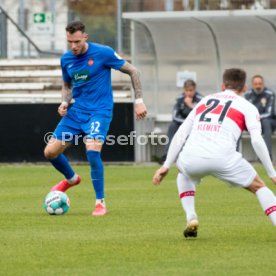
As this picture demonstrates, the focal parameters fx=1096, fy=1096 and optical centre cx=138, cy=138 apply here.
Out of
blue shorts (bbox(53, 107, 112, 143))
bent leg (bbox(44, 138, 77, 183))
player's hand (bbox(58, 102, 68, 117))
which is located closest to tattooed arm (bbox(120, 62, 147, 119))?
blue shorts (bbox(53, 107, 112, 143))

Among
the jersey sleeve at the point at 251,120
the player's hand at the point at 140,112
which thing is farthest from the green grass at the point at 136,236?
the player's hand at the point at 140,112

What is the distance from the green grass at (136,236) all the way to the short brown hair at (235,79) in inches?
54.4

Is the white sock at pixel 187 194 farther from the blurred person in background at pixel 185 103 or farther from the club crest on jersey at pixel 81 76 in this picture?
the blurred person in background at pixel 185 103

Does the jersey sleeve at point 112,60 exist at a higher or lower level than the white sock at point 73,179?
higher

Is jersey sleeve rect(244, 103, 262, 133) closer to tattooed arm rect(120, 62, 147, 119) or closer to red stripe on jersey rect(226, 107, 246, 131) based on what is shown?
red stripe on jersey rect(226, 107, 246, 131)

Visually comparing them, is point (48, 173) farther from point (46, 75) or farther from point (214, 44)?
point (46, 75)

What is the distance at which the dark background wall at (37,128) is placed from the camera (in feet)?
76.4

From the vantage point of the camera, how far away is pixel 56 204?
40.9ft

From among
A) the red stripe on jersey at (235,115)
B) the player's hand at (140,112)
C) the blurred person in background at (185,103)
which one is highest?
the red stripe on jersey at (235,115)

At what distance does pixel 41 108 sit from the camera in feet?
76.7

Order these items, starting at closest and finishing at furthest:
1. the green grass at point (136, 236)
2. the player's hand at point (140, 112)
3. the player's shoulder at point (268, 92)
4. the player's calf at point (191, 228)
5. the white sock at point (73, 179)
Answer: the green grass at point (136, 236), the player's calf at point (191, 228), the player's hand at point (140, 112), the white sock at point (73, 179), the player's shoulder at point (268, 92)

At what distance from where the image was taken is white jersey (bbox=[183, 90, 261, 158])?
31.3 feet

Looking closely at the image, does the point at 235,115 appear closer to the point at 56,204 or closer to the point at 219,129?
the point at 219,129

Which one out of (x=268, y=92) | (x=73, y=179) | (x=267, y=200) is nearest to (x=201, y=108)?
(x=267, y=200)
